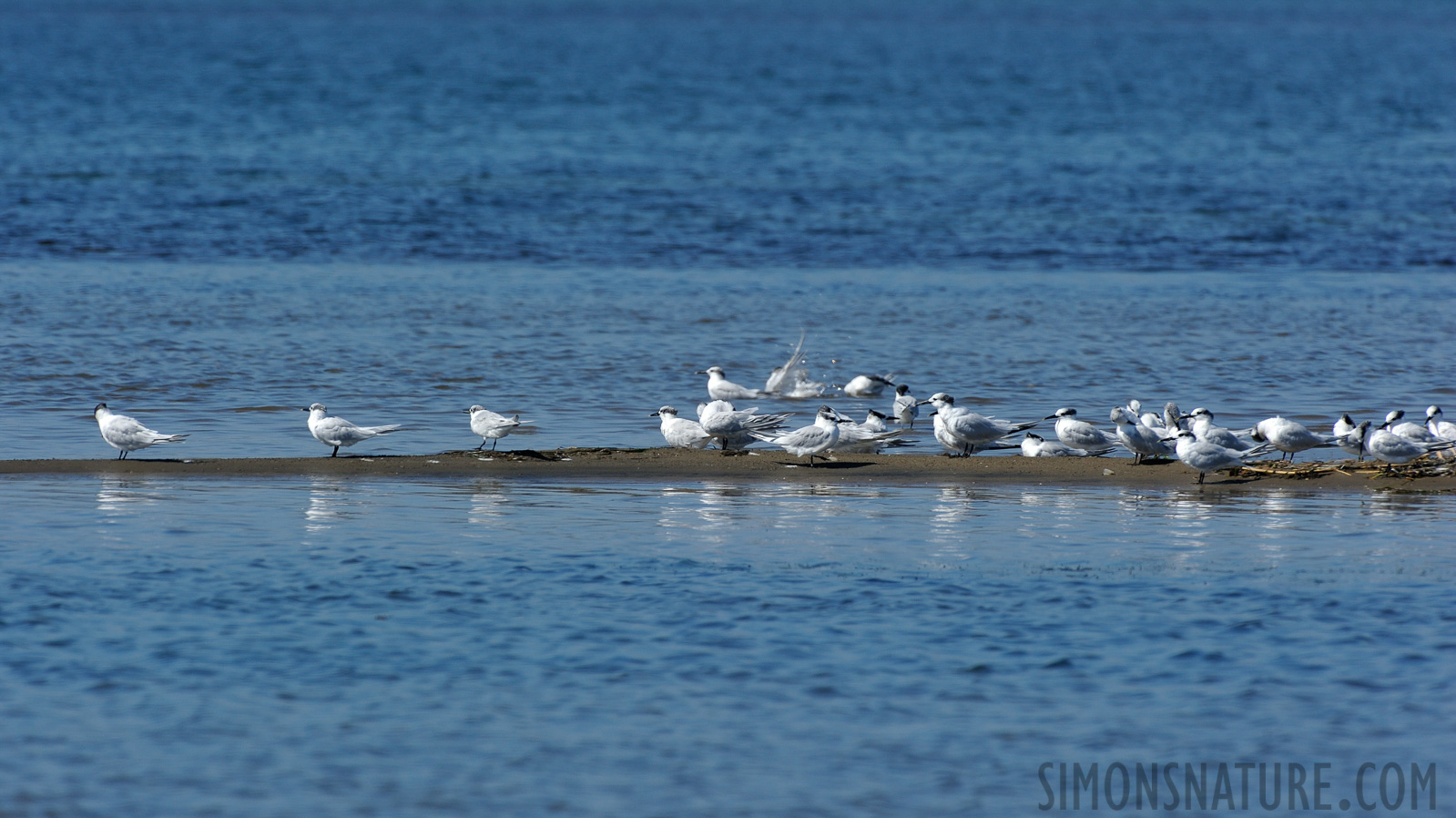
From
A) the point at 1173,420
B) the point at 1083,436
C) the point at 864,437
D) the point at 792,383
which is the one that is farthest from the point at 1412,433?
the point at 792,383

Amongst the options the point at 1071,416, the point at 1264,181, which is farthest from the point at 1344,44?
the point at 1071,416

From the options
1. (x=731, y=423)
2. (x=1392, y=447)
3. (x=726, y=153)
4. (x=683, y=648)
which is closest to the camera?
(x=683, y=648)

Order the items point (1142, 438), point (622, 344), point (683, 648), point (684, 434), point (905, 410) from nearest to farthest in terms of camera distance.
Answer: point (683, 648), point (1142, 438), point (684, 434), point (905, 410), point (622, 344)

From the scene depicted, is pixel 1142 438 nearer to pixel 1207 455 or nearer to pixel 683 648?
pixel 1207 455

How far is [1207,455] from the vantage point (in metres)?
12.8

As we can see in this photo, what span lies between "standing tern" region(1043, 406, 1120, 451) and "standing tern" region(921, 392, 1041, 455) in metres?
0.49

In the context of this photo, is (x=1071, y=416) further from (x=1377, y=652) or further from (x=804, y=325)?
(x=804, y=325)

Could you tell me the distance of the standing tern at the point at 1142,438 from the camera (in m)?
13.5

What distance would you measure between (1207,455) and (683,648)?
5.70 m

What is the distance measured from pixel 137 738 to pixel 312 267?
22.2 meters

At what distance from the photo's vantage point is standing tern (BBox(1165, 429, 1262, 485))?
12773 millimetres

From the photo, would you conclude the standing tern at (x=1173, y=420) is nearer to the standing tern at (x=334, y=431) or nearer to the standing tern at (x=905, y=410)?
the standing tern at (x=905, y=410)

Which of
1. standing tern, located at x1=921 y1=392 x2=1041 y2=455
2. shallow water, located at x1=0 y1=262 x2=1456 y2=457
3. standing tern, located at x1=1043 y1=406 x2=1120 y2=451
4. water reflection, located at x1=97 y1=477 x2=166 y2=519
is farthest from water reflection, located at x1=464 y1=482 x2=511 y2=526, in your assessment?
standing tern, located at x1=1043 y1=406 x2=1120 y2=451

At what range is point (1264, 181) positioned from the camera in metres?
42.6
